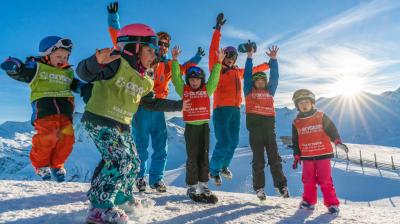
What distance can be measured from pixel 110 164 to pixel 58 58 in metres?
2.65

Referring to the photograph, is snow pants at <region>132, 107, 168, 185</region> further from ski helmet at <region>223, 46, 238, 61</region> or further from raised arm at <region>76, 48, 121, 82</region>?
raised arm at <region>76, 48, 121, 82</region>

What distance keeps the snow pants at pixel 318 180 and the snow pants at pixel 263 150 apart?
2.19ft

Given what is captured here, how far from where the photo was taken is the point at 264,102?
255 inches

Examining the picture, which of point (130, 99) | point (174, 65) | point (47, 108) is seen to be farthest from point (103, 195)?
point (174, 65)

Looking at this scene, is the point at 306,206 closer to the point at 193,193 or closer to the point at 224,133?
the point at 193,193

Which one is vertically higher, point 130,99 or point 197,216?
point 130,99

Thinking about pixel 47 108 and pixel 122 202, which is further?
pixel 47 108

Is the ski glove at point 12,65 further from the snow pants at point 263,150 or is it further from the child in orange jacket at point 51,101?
the snow pants at point 263,150

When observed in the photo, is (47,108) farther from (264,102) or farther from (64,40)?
(264,102)

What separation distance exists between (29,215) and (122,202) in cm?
98

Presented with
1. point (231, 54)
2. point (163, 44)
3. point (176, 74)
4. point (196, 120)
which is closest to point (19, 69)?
point (176, 74)

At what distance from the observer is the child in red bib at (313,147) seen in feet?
17.7

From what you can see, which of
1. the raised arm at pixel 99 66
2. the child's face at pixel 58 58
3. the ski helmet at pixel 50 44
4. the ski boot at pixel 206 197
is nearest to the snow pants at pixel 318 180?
the ski boot at pixel 206 197

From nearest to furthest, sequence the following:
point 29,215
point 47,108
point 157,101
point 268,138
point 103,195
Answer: point 103,195 < point 29,215 < point 157,101 < point 47,108 < point 268,138
